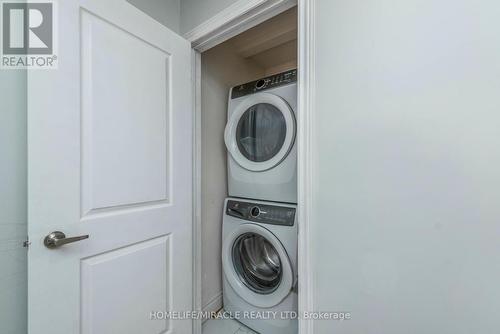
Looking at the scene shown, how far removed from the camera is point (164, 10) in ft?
3.96

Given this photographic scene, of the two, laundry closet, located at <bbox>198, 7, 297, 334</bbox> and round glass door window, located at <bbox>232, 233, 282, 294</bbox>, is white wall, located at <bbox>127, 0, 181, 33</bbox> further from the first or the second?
round glass door window, located at <bbox>232, 233, 282, 294</bbox>

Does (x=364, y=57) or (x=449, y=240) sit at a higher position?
(x=364, y=57)

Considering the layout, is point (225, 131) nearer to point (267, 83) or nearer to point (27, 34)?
point (267, 83)

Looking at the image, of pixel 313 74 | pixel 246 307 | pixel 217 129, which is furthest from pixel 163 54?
pixel 246 307

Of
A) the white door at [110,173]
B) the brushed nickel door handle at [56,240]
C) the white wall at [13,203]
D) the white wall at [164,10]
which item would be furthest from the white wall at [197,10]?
the brushed nickel door handle at [56,240]

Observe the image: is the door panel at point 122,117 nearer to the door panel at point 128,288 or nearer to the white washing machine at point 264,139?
the door panel at point 128,288

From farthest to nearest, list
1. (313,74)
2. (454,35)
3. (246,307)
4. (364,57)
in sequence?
(246,307)
(313,74)
(364,57)
(454,35)

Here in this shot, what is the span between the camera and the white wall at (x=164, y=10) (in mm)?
1100

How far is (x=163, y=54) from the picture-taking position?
1.02 metres

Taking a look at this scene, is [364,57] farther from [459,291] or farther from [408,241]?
[459,291]

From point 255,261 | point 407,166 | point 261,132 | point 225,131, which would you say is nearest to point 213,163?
point 225,131

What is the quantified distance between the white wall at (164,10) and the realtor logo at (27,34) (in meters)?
0.50

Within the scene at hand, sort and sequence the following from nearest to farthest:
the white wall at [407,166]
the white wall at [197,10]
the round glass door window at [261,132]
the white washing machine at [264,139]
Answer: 1. the white wall at [407,166]
2. the white wall at [197,10]
3. the white washing machine at [264,139]
4. the round glass door window at [261,132]

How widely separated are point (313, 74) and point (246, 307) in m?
1.49
